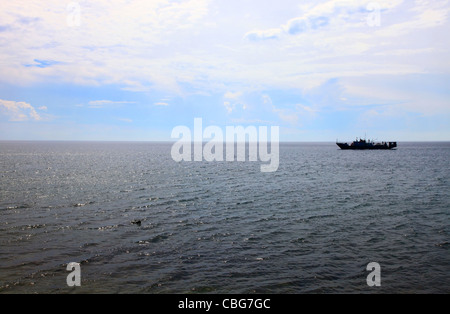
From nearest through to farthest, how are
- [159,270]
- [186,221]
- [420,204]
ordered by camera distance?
[159,270]
[186,221]
[420,204]

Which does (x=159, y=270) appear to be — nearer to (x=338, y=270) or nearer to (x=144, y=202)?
(x=338, y=270)

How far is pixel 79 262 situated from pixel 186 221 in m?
11.0

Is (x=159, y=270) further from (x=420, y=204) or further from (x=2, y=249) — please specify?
(x=420, y=204)

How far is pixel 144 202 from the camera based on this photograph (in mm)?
36969

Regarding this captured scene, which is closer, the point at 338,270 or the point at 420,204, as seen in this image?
the point at 338,270

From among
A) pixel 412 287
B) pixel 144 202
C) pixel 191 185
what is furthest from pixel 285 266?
pixel 191 185

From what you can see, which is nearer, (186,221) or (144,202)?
(186,221)

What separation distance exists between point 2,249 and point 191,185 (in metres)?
32.8

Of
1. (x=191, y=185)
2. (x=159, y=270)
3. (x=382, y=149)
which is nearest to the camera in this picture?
(x=159, y=270)

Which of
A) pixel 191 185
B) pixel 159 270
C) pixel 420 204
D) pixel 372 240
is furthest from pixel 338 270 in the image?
pixel 191 185

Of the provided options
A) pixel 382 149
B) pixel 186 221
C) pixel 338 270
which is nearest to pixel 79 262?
pixel 186 221

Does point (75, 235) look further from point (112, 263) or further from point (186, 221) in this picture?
point (186, 221)
